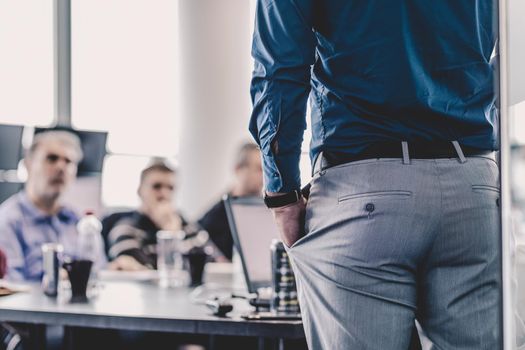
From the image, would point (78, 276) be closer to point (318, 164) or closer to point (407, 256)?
point (318, 164)

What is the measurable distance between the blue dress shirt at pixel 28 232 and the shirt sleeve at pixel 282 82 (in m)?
2.31

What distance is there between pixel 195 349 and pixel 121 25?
4.08 m

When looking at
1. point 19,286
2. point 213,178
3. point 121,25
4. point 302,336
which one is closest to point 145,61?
point 121,25

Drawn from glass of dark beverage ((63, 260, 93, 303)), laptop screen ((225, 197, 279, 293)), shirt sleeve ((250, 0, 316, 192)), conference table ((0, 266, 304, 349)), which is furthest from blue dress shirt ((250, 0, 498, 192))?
glass of dark beverage ((63, 260, 93, 303))

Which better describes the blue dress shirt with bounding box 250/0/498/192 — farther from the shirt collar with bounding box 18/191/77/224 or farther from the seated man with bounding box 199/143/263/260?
the seated man with bounding box 199/143/263/260

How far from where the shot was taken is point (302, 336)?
1608 mm

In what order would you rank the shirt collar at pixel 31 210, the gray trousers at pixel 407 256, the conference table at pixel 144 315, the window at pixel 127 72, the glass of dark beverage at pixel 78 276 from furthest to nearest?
the window at pixel 127 72, the shirt collar at pixel 31 210, the glass of dark beverage at pixel 78 276, the conference table at pixel 144 315, the gray trousers at pixel 407 256

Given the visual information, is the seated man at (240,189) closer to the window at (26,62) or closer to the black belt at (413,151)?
the window at (26,62)

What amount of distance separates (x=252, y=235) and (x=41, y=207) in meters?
1.79

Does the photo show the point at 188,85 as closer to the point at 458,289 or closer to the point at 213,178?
the point at 213,178

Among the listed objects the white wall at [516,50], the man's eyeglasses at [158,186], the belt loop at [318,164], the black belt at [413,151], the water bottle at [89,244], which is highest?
the white wall at [516,50]

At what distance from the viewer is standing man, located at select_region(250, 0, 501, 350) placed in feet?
3.62

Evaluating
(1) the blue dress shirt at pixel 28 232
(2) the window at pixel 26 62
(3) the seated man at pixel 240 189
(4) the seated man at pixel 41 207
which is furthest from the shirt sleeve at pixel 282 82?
(2) the window at pixel 26 62

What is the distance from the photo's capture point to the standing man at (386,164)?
110 cm
